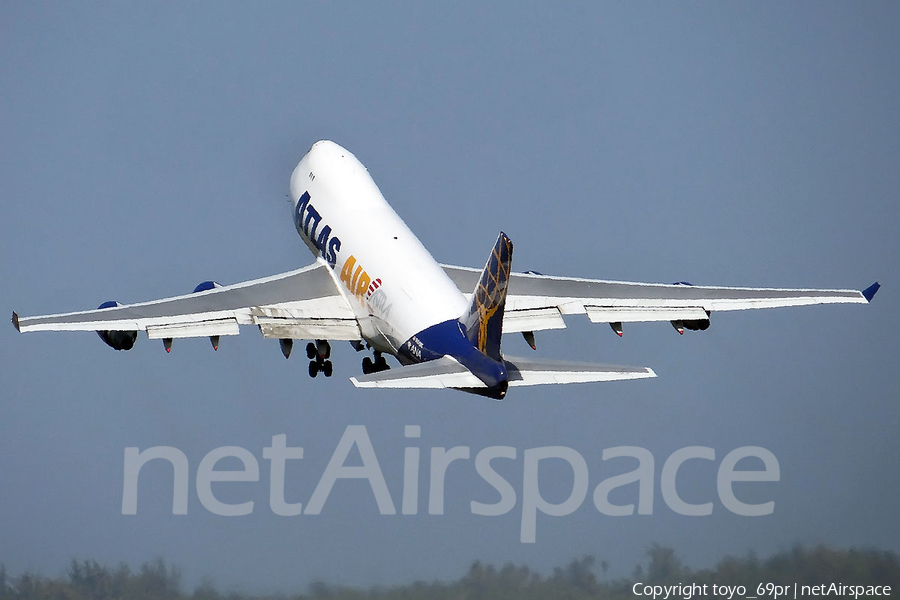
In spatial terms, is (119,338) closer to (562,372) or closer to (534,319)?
(534,319)

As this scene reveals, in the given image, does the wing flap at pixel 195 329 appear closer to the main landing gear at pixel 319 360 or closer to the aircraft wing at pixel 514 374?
the main landing gear at pixel 319 360

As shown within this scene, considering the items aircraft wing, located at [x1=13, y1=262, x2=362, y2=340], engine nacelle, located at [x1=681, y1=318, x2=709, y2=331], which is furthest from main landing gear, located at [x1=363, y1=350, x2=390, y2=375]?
engine nacelle, located at [x1=681, y1=318, x2=709, y2=331]

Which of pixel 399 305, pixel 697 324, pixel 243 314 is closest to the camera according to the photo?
pixel 399 305

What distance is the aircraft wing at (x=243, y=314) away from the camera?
73.3m

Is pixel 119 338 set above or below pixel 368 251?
below

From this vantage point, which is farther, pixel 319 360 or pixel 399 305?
pixel 319 360

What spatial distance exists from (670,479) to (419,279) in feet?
37.8

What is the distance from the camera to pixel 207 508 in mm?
75375

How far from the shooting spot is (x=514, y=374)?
6675cm

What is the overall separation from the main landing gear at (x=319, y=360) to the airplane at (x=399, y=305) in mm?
37

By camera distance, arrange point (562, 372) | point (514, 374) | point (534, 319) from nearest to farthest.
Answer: point (562, 372) < point (514, 374) < point (534, 319)

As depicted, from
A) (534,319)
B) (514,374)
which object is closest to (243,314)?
(534,319)

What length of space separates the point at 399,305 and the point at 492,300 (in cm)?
590

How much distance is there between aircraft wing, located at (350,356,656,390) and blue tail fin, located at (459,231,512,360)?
0.90 meters
